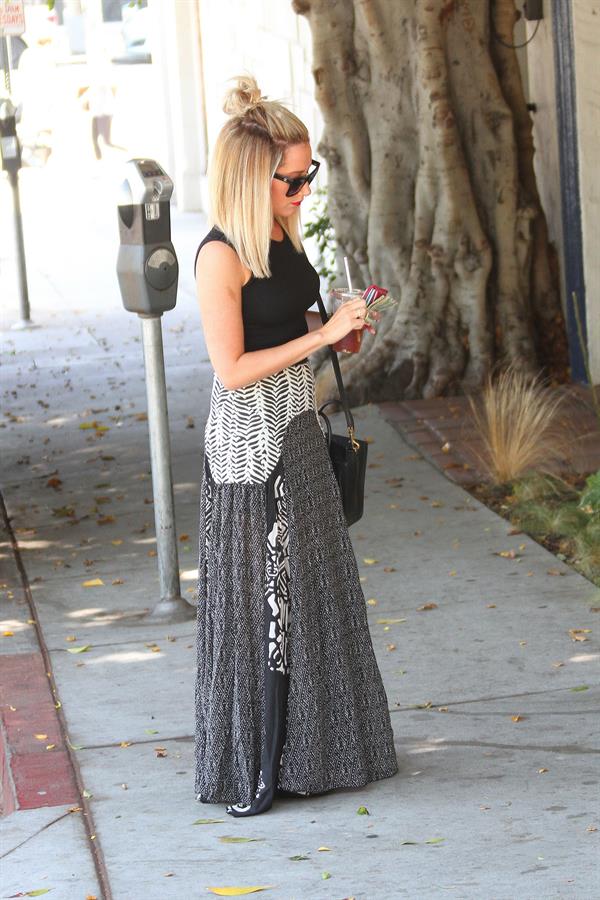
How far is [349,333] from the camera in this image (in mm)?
4160

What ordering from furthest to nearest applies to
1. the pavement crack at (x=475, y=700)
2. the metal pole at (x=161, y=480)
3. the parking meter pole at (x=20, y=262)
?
the parking meter pole at (x=20, y=262)
the metal pole at (x=161, y=480)
the pavement crack at (x=475, y=700)

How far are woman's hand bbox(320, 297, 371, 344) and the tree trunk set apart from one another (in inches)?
197

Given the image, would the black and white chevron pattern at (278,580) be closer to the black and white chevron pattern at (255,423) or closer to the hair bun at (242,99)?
the black and white chevron pattern at (255,423)

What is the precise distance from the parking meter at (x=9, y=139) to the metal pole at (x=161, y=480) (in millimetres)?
6972

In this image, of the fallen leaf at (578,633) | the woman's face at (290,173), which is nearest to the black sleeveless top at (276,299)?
the woman's face at (290,173)

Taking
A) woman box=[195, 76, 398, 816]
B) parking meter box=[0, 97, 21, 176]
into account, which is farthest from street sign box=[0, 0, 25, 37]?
woman box=[195, 76, 398, 816]

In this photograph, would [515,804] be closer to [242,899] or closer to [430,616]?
[242,899]

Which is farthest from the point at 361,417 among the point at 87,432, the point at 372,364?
the point at 87,432

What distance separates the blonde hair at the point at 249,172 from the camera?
394 centimetres

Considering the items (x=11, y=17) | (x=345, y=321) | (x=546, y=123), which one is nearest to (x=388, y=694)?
(x=345, y=321)

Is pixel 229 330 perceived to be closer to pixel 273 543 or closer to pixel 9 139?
pixel 273 543

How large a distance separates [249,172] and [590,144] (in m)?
5.73

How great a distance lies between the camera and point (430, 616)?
19.6ft

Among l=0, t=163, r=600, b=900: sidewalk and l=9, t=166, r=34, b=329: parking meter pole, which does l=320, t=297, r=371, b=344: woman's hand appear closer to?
l=0, t=163, r=600, b=900: sidewalk
